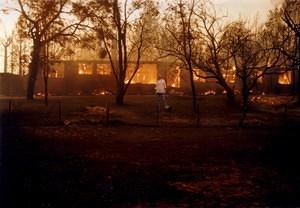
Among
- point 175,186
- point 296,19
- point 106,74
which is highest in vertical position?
point 296,19

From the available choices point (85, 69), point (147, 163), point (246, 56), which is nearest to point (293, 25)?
point (246, 56)

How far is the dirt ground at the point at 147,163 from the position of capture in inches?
346

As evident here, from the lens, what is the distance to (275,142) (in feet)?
52.7

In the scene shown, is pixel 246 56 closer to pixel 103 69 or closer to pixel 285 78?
pixel 103 69

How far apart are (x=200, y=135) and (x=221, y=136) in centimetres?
87

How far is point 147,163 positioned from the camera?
12.4 meters

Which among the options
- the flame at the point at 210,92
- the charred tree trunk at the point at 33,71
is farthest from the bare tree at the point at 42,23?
the flame at the point at 210,92

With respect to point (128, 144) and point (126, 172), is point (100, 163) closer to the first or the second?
point (126, 172)

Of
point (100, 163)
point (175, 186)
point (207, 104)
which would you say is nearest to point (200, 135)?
point (100, 163)

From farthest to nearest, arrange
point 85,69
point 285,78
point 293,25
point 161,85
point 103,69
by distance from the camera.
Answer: point 285,78 → point 85,69 → point 103,69 → point 293,25 → point 161,85

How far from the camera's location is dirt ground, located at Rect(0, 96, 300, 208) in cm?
879

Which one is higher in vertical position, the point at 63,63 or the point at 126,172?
the point at 63,63

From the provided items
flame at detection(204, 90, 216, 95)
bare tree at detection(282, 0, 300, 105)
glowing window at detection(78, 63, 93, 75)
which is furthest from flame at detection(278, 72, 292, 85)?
glowing window at detection(78, 63, 93, 75)

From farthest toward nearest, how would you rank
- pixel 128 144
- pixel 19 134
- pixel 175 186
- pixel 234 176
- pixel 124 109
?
1. pixel 124 109
2. pixel 19 134
3. pixel 128 144
4. pixel 234 176
5. pixel 175 186
